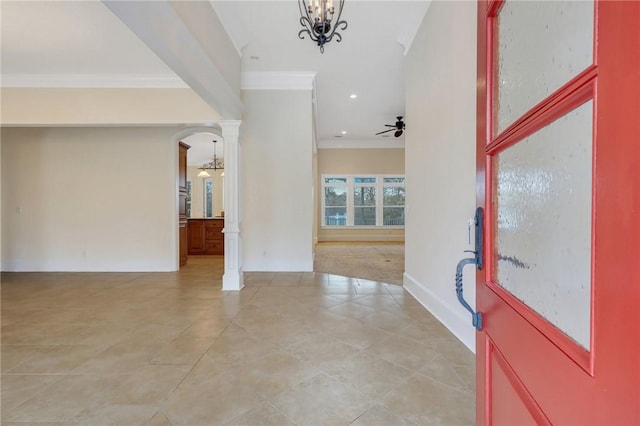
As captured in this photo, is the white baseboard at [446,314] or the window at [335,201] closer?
the white baseboard at [446,314]

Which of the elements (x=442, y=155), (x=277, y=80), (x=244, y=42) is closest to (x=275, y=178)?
(x=277, y=80)

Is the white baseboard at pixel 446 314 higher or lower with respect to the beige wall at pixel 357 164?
lower

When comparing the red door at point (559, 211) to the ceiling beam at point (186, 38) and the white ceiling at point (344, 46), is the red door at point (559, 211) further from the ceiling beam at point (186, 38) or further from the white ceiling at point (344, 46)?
the white ceiling at point (344, 46)

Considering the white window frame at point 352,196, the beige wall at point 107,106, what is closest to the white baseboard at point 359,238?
the white window frame at point 352,196

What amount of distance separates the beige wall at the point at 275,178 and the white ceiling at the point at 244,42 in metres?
0.67

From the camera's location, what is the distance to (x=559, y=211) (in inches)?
23.2

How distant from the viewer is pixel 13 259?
552cm

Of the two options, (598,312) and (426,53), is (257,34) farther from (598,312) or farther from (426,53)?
(598,312)

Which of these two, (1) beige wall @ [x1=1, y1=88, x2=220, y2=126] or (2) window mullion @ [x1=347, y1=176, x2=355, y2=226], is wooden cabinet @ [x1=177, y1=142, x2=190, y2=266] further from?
(2) window mullion @ [x1=347, y1=176, x2=355, y2=226]

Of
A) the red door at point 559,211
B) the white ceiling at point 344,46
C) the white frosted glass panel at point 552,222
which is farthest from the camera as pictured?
the white ceiling at point 344,46

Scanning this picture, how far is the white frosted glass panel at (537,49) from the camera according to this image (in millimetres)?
519

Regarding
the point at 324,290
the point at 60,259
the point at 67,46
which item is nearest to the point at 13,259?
the point at 60,259

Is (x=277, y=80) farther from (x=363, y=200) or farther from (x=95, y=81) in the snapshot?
(x=363, y=200)

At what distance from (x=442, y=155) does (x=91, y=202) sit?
6.06 m
